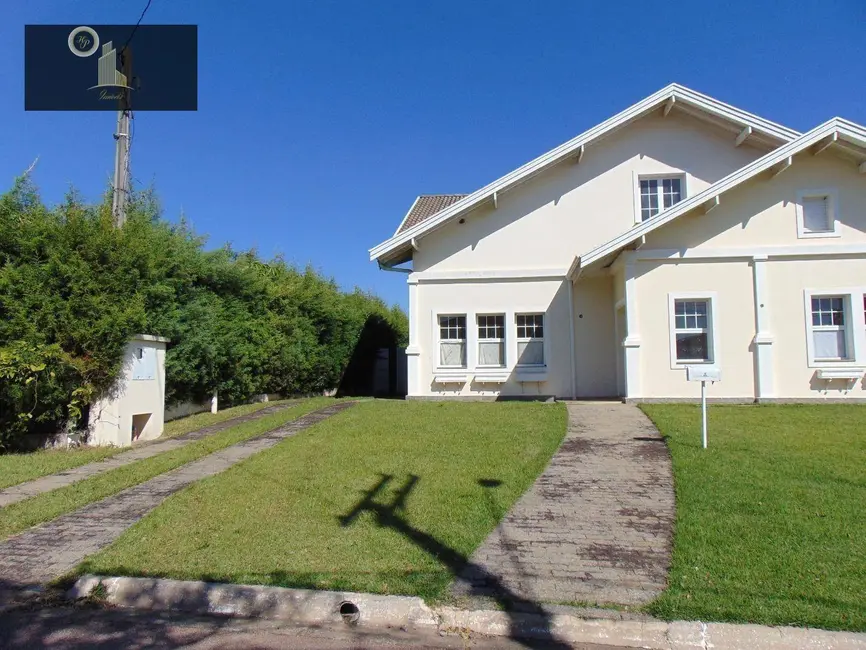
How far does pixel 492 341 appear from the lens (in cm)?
1580

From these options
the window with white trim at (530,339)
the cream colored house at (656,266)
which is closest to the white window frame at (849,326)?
the cream colored house at (656,266)

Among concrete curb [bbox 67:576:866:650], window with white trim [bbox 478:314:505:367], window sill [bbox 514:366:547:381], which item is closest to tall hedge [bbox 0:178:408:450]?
window with white trim [bbox 478:314:505:367]

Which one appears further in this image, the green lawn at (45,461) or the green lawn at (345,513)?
the green lawn at (45,461)

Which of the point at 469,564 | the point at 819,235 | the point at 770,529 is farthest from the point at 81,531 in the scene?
the point at 819,235

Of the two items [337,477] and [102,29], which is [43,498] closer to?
[337,477]

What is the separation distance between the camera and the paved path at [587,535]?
452cm

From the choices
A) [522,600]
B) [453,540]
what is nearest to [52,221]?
[453,540]

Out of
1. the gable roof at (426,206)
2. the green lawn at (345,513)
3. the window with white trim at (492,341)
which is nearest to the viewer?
the green lawn at (345,513)

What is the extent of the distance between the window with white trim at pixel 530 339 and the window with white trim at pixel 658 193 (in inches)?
157

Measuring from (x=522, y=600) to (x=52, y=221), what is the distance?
9483 mm

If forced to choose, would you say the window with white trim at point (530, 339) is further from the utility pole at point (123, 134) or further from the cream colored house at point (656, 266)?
the utility pole at point (123, 134)

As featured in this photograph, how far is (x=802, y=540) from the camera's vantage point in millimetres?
5074

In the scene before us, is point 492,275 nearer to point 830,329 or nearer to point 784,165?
point 784,165

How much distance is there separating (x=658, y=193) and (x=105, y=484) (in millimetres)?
14329
